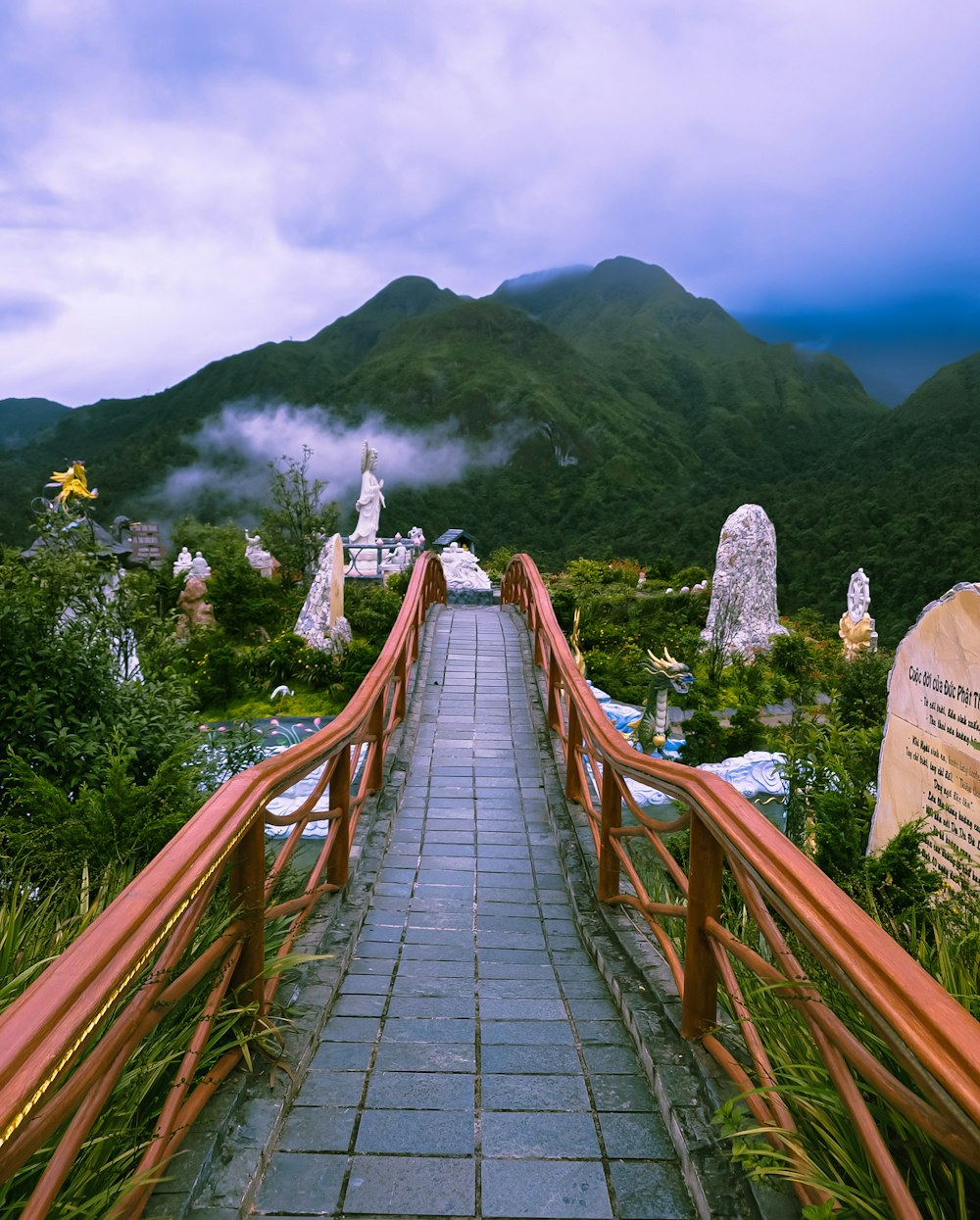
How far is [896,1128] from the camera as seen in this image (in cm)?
153

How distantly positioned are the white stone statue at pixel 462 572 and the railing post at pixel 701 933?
59.4 ft

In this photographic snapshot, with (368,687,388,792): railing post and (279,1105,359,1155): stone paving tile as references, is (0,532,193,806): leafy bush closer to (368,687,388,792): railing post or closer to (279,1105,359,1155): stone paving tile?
(368,687,388,792): railing post

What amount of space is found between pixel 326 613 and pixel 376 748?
10.9 meters

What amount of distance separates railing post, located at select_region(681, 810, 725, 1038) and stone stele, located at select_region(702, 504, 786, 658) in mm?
14192

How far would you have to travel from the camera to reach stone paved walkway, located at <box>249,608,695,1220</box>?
1.91m

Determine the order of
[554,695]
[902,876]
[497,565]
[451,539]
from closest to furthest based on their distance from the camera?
[902,876] → [554,695] → [497,565] → [451,539]

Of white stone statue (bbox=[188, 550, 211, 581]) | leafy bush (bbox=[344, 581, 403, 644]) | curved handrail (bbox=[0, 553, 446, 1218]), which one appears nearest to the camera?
curved handrail (bbox=[0, 553, 446, 1218])

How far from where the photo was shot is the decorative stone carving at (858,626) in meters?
14.5

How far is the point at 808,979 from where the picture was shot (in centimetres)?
173

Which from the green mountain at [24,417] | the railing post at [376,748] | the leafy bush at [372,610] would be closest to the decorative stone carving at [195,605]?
the leafy bush at [372,610]

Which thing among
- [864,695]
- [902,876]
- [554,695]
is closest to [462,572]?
[864,695]

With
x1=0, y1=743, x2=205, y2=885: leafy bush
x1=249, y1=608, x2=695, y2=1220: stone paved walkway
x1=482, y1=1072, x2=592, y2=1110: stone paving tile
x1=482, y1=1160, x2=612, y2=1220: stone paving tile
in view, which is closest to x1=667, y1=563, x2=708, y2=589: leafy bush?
x1=249, y1=608, x2=695, y2=1220: stone paved walkway

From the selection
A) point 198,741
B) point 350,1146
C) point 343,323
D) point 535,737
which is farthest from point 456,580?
point 343,323

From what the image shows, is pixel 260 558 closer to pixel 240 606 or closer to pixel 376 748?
pixel 240 606
